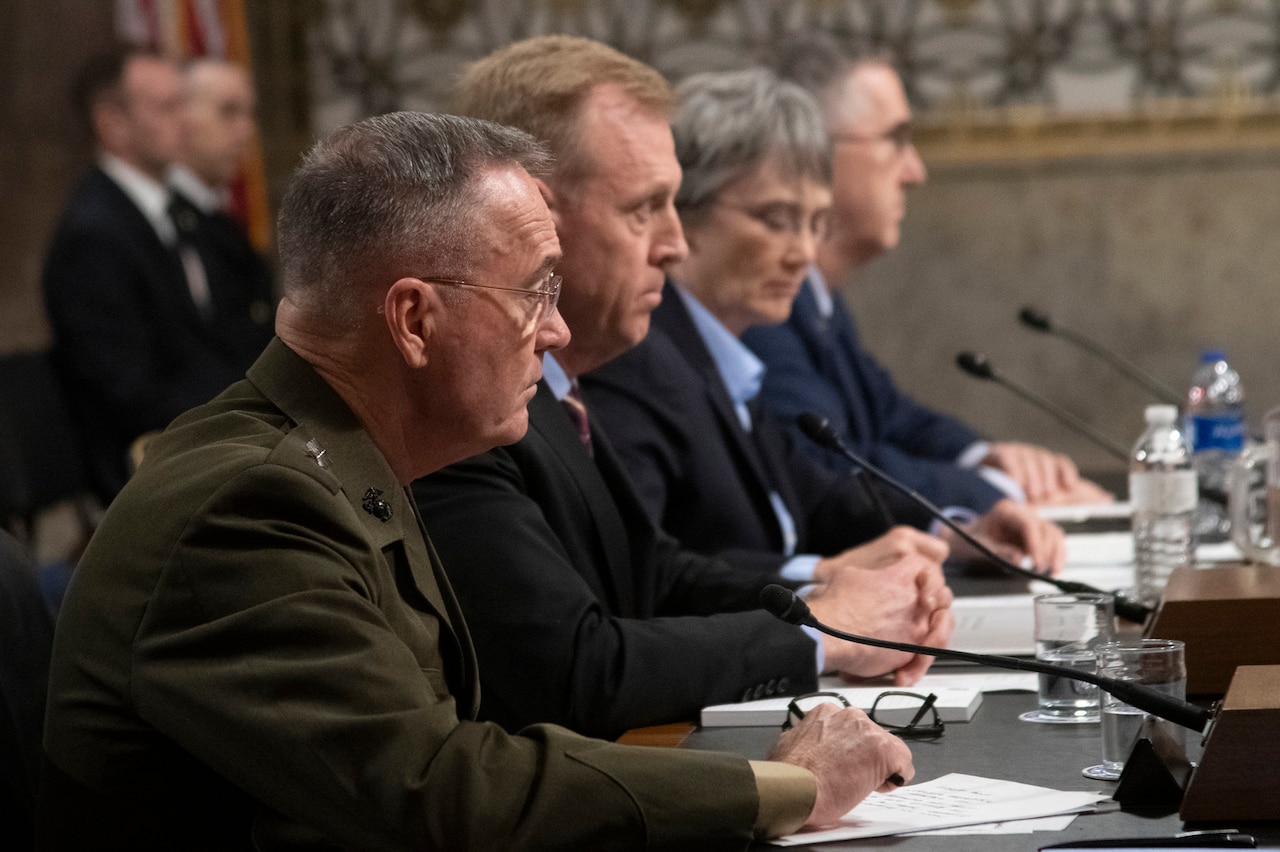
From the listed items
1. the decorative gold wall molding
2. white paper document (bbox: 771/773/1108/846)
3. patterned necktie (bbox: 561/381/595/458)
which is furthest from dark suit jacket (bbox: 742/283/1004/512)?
the decorative gold wall molding

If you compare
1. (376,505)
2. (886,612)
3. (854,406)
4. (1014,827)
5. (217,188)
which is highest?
(376,505)

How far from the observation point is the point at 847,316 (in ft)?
14.2

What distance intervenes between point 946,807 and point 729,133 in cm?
185

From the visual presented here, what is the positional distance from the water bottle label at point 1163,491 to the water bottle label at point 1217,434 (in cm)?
71

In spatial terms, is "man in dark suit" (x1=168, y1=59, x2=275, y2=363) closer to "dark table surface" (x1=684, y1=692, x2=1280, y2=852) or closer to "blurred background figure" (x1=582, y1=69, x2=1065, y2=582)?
"blurred background figure" (x1=582, y1=69, x2=1065, y2=582)

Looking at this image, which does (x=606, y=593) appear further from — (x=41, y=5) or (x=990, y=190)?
(x=41, y=5)

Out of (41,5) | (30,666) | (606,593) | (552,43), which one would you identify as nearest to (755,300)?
(552,43)

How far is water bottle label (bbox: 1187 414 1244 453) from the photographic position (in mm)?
3312

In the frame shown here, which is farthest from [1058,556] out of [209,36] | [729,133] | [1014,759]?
[209,36]

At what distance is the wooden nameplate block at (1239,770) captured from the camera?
51.8 inches

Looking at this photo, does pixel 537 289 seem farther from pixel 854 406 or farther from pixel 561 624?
pixel 854 406

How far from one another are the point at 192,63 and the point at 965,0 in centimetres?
281

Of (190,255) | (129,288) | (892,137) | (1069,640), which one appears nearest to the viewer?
(1069,640)

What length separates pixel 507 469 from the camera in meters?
1.90
